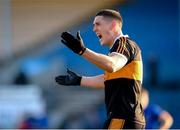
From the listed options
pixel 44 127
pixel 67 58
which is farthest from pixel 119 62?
pixel 67 58

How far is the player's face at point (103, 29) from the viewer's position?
20.1ft

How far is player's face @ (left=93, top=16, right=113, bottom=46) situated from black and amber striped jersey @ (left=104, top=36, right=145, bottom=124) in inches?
4.6

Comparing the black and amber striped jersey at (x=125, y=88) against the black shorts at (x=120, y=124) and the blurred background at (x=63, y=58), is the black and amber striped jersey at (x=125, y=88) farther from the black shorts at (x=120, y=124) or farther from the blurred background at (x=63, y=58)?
the blurred background at (x=63, y=58)

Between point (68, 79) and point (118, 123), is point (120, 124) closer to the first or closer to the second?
point (118, 123)

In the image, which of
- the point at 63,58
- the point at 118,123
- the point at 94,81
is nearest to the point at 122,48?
the point at 118,123

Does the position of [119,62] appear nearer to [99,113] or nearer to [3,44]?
[99,113]

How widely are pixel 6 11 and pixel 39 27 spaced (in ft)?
3.49

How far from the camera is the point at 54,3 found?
21062mm

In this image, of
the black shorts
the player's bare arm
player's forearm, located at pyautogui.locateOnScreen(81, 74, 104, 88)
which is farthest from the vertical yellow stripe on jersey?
player's forearm, located at pyautogui.locateOnScreen(81, 74, 104, 88)

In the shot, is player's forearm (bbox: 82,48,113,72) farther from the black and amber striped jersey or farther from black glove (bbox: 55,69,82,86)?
black glove (bbox: 55,69,82,86)

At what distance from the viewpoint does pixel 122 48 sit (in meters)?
5.95

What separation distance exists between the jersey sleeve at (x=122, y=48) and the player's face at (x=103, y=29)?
12 cm

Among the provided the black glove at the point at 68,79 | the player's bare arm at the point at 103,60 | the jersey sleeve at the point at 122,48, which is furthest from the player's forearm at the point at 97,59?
the black glove at the point at 68,79

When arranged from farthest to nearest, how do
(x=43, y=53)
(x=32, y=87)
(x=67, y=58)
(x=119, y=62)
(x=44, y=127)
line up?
(x=43, y=53)
(x=67, y=58)
(x=32, y=87)
(x=44, y=127)
(x=119, y=62)
